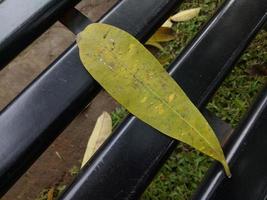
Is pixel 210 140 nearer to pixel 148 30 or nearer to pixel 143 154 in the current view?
pixel 143 154

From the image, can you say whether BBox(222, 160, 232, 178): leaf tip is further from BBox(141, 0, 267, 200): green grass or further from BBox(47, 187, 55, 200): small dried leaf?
BBox(47, 187, 55, 200): small dried leaf

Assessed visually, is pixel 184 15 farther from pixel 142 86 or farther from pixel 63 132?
pixel 142 86

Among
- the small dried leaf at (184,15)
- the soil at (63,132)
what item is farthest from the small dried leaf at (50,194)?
the small dried leaf at (184,15)

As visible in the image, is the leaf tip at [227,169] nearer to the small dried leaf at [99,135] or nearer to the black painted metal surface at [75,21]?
the black painted metal surface at [75,21]

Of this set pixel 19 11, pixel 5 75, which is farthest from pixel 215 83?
pixel 5 75

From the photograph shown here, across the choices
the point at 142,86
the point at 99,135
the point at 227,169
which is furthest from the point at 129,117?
the point at 99,135

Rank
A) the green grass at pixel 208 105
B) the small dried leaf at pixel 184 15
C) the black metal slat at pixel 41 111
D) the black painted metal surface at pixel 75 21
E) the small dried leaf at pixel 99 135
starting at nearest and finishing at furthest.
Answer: the black metal slat at pixel 41 111
the black painted metal surface at pixel 75 21
the small dried leaf at pixel 99 135
the green grass at pixel 208 105
the small dried leaf at pixel 184 15

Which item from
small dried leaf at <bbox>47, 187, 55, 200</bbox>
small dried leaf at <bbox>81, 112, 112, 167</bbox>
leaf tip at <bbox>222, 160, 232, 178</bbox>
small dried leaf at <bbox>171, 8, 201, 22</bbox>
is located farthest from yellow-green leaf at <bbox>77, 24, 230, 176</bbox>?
small dried leaf at <bbox>171, 8, 201, 22</bbox>
